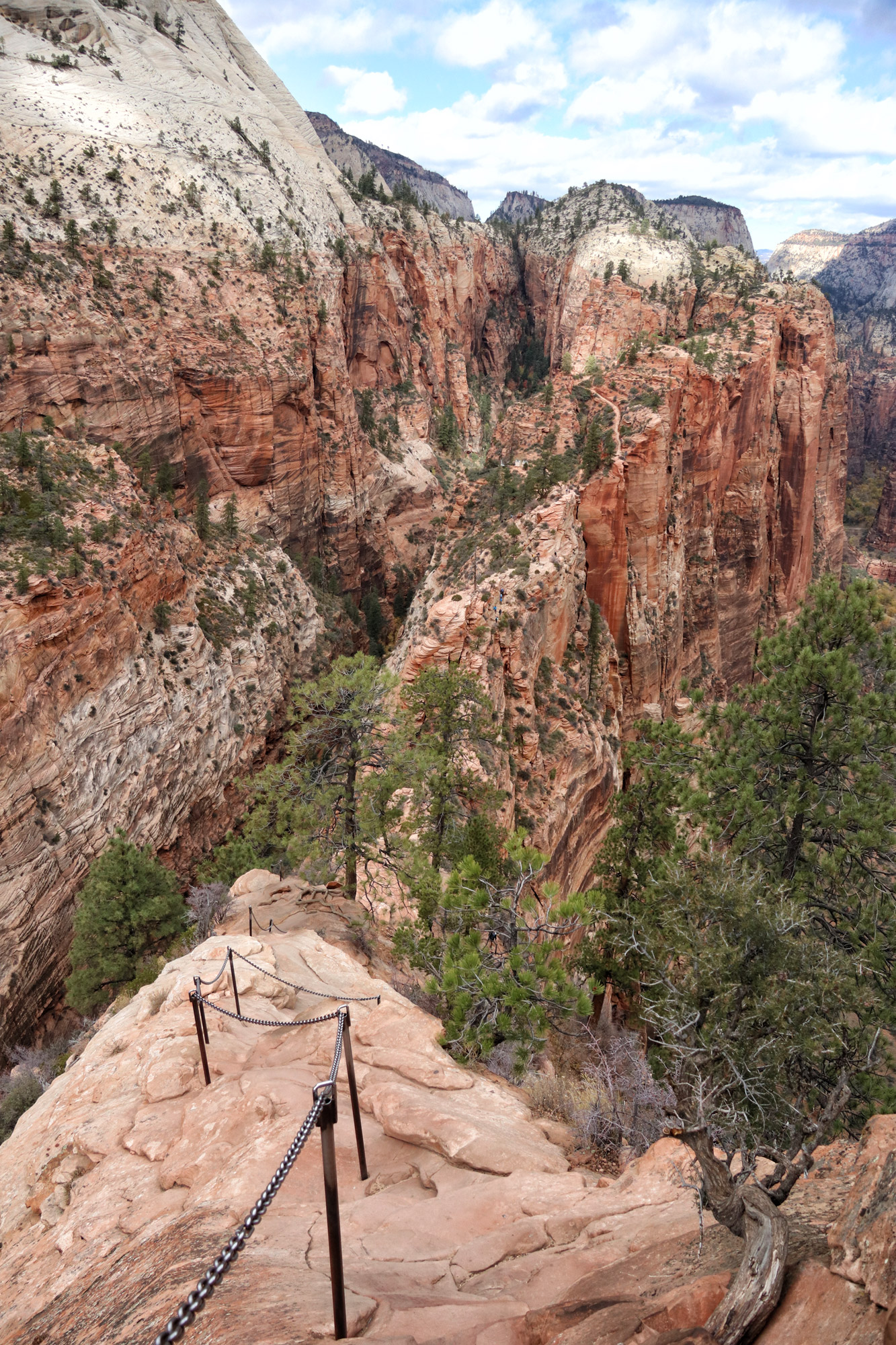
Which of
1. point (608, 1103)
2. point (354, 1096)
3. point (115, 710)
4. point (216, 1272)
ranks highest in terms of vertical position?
point (216, 1272)

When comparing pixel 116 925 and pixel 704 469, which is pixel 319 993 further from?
pixel 704 469

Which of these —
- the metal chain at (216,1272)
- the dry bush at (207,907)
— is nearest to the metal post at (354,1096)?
the metal chain at (216,1272)

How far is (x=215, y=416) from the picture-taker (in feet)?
130

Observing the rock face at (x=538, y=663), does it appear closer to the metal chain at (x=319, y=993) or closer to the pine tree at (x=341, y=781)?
the pine tree at (x=341, y=781)

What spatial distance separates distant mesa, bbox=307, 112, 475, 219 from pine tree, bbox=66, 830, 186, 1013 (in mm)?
138709

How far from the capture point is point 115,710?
952 inches

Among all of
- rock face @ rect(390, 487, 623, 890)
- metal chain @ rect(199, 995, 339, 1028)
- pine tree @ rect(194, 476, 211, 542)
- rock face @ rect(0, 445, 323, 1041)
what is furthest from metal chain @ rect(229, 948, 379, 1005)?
pine tree @ rect(194, 476, 211, 542)

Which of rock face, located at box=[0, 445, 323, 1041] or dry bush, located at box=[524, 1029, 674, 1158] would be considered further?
rock face, located at box=[0, 445, 323, 1041]

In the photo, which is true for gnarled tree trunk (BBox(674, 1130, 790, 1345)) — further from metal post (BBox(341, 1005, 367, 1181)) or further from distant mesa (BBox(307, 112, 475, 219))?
distant mesa (BBox(307, 112, 475, 219))

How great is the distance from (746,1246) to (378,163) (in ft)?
681

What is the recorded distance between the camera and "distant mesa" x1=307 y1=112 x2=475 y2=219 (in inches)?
5925

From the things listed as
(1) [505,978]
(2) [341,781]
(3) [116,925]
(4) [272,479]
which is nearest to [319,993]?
(1) [505,978]

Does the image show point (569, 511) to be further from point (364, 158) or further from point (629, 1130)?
point (364, 158)

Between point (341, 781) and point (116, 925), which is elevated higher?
point (341, 781)
